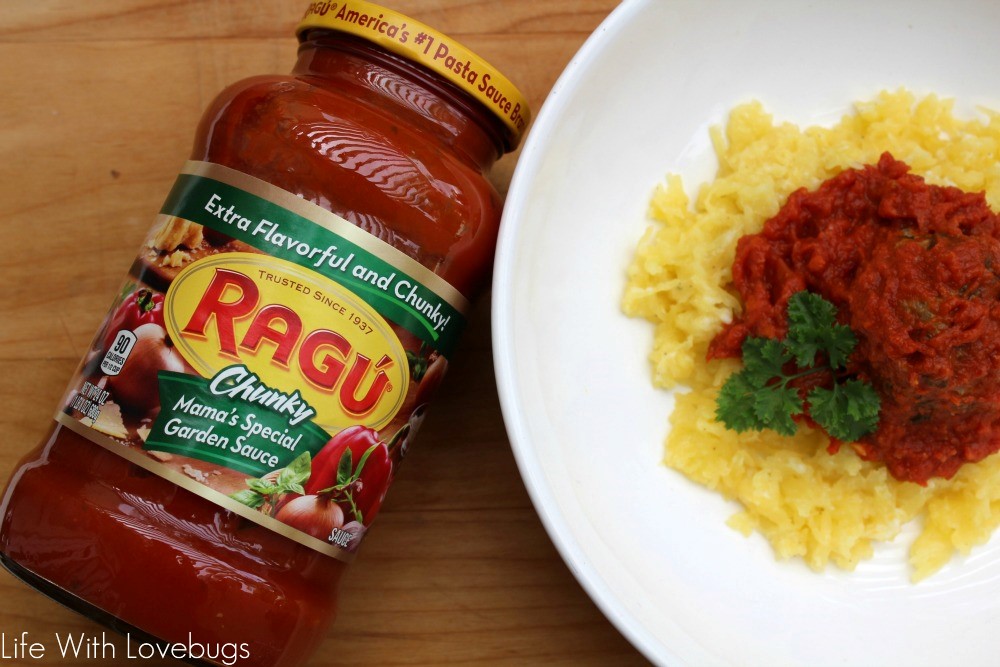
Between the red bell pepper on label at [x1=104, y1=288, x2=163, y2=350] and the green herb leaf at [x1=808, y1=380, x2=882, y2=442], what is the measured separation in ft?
5.40

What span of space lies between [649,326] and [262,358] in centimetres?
114

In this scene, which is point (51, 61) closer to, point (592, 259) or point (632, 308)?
point (592, 259)

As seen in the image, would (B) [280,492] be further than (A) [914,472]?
No

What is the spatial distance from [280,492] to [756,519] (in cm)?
135

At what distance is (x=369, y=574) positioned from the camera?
2.33 m

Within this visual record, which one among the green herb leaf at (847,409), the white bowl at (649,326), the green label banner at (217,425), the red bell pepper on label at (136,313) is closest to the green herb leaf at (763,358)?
the green herb leaf at (847,409)

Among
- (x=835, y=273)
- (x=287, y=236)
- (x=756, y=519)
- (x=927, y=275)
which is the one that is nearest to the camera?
(x=287, y=236)

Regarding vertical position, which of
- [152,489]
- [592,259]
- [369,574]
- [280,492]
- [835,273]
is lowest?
[369,574]

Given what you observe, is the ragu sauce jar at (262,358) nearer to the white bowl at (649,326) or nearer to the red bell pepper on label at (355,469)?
the red bell pepper on label at (355,469)

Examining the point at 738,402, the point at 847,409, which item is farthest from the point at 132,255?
the point at 847,409

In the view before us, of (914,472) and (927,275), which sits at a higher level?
(927,275)

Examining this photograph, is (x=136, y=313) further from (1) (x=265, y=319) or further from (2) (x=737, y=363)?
(2) (x=737, y=363)

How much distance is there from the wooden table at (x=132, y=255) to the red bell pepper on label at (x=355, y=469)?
1.50ft

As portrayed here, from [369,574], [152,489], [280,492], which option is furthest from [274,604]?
[369,574]
